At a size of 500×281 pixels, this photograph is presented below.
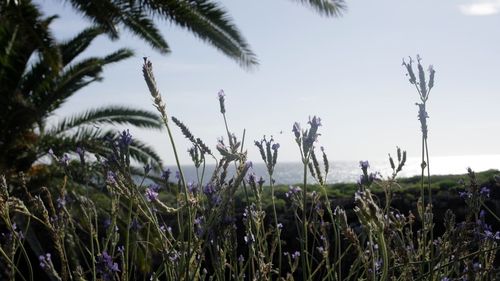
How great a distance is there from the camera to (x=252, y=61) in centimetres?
844

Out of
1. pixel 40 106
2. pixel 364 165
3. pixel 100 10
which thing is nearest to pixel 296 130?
pixel 364 165

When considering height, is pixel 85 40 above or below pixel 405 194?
above

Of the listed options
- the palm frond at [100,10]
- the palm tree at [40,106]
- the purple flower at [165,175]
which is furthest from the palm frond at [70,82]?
the purple flower at [165,175]

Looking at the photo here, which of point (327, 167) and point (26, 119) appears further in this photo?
point (26, 119)

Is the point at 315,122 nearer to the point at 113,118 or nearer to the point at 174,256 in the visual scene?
the point at 174,256

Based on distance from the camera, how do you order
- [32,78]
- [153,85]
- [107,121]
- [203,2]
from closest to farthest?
[153,85], [203,2], [32,78], [107,121]

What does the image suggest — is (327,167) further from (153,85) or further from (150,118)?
(150,118)


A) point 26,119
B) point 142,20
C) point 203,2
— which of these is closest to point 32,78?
point 26,119

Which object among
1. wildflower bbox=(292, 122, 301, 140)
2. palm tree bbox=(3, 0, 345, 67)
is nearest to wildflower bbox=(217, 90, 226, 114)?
wildflower bbox=(292, 122, 301, 140)

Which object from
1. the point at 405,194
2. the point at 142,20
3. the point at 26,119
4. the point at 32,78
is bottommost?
the point at 405,194

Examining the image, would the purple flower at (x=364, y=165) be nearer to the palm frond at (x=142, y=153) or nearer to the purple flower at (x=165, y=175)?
the purple flower at (x=165, y=175)

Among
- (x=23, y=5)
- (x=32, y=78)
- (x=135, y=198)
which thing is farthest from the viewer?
(x=32, y=78)

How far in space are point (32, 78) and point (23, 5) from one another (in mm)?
2197

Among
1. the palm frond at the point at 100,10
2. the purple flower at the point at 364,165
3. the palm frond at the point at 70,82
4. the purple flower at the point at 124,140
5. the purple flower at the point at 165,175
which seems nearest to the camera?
the purple flower at the point at 124,140
